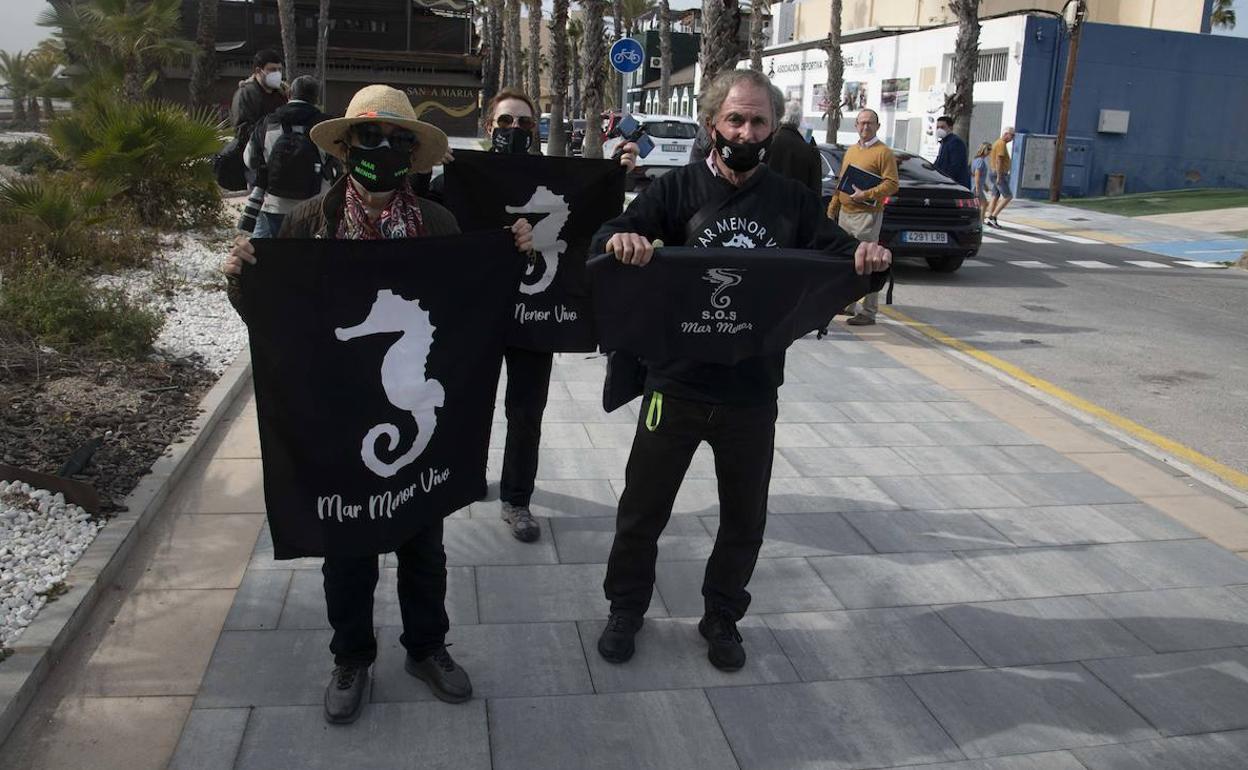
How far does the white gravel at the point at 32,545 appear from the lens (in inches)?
152

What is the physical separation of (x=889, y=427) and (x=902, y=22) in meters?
40.2

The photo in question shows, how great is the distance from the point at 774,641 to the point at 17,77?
4954cm

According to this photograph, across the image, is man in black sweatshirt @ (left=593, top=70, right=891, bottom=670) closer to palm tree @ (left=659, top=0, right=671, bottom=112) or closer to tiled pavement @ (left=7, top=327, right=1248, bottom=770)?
tiled pavement @ (left=7, top=327, right=1248, bottom=770)

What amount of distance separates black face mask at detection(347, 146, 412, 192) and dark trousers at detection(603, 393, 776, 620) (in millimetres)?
1146

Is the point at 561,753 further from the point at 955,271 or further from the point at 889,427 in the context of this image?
the point at 955,271

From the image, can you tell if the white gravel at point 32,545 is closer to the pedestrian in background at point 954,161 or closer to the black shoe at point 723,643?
the black shoe at point 723,643

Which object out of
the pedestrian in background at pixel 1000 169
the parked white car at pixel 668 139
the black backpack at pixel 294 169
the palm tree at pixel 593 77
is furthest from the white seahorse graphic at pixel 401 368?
the parked white car at pixel 668 139

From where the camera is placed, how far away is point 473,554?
4.77 meters

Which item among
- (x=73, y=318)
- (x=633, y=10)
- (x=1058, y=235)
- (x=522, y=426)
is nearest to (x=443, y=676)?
(x=522, y=426)

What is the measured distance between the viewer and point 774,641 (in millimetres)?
4121

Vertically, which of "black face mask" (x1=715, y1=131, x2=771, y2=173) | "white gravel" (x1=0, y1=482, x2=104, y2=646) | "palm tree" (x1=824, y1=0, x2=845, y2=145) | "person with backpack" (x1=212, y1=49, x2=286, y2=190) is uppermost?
"palm tree" (x1=824, y1=0, x2=845, y2=145)

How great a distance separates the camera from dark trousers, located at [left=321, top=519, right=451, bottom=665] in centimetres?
340

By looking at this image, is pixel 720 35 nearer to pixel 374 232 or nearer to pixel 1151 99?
pixel 374 232

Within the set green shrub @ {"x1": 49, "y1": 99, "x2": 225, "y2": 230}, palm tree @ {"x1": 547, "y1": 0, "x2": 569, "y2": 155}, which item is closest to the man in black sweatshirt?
green shrub @ {"x1": 49, "y1": 99, "x2": 225, "y2": 230}
